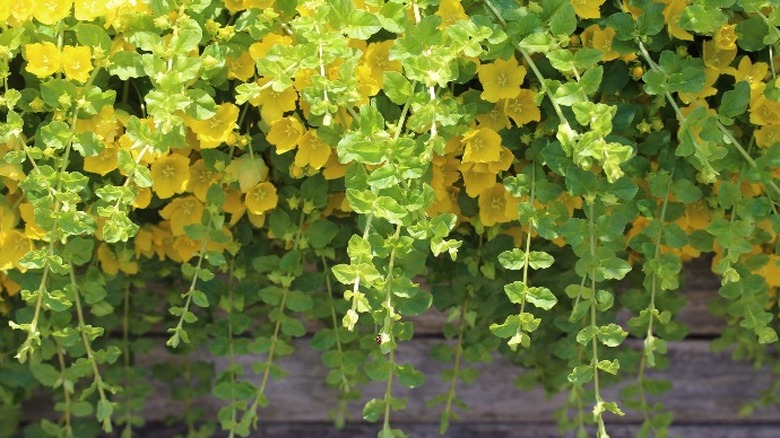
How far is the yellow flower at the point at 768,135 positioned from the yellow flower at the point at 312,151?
56 cm

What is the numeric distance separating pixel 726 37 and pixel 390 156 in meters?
0.46

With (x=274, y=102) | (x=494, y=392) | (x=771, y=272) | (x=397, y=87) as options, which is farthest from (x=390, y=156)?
(x=494, y=392)

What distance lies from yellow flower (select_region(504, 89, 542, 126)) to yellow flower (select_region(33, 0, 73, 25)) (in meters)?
0.58

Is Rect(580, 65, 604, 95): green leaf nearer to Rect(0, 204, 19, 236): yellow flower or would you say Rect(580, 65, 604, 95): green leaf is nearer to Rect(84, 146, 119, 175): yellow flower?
Rect(84, 146, 119, 175): yellow flower

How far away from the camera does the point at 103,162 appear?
4.16ft

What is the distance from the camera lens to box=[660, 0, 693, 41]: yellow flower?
120cm

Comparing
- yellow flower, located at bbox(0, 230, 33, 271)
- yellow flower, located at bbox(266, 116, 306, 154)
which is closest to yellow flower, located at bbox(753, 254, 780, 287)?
yellow flower, located at bbox(266, 116, 306, 154)

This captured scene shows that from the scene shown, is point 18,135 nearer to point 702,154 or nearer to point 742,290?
point 702,154

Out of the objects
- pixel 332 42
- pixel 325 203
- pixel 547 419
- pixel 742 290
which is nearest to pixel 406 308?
pixel 325 203

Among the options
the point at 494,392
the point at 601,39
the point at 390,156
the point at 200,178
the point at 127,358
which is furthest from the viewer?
the point at 494,392

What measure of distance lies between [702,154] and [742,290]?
0.86 ft

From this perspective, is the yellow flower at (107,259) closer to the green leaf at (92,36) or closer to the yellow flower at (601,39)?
the green leaf at (92,36)

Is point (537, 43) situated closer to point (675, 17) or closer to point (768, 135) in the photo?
Result: point (675, 17)

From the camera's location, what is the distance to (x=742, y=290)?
1288mm
